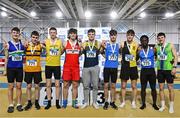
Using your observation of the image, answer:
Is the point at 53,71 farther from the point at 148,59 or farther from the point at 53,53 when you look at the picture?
the point at 148,59

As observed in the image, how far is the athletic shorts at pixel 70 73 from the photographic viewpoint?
500 cm

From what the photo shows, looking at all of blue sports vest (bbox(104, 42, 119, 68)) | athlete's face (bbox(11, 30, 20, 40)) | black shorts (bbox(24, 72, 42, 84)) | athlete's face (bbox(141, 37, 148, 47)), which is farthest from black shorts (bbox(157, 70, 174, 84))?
athlete's face (bbox(11, 30, 20, 40))

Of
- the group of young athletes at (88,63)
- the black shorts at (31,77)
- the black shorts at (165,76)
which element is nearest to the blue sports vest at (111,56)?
the group of young athletes at (88,63)

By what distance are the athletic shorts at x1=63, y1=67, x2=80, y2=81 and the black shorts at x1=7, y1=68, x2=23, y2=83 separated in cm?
81

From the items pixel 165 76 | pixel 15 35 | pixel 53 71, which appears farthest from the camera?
pixel 53 71

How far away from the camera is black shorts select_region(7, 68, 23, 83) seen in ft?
15.7

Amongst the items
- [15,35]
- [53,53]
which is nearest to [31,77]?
[53,53]

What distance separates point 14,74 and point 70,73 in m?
1.04

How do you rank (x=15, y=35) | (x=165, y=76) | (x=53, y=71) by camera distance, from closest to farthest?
(x=15, y=35), (x=165, y=76), (x=53, y=71)

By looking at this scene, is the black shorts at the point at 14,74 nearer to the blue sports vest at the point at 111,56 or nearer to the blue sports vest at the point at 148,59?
the blue sports vest at the point at 111,56

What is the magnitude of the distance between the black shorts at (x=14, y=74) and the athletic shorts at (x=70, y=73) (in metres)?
0.81

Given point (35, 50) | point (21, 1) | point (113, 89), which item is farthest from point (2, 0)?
point (113, 89)

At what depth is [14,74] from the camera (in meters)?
4.83

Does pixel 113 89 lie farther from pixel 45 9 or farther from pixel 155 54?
pixel 45 9
